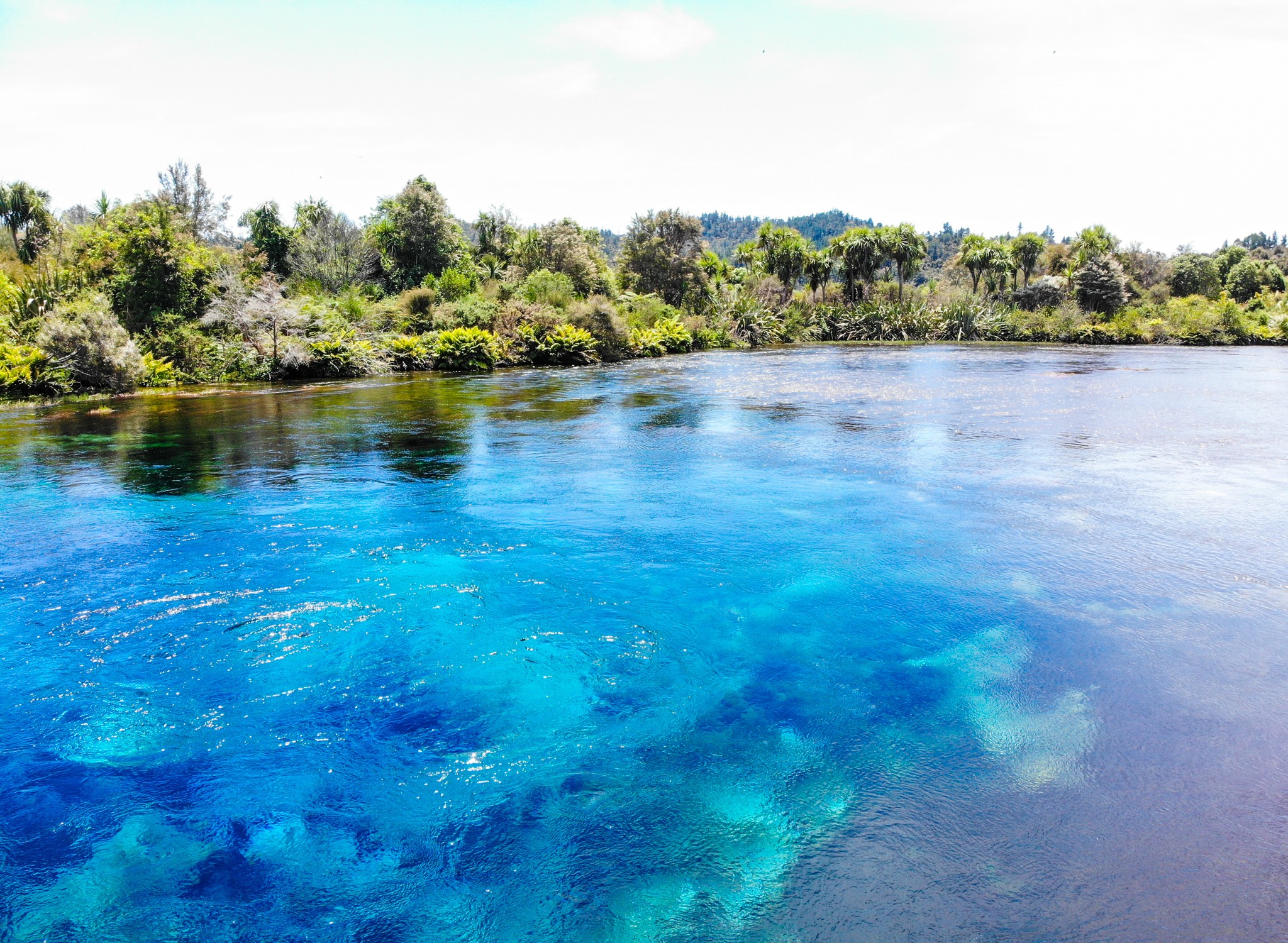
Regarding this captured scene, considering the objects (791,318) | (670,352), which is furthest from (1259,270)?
(670,352)

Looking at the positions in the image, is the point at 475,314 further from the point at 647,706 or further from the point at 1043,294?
the point at 1043,294

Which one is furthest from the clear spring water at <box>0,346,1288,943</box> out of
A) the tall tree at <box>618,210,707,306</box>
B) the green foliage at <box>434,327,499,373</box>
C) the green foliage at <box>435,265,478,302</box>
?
the tall tree at <box>618,210,707,306</box>

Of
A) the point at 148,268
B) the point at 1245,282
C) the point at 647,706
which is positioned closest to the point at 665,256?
the point at 148,268

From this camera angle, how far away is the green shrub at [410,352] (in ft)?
88.6

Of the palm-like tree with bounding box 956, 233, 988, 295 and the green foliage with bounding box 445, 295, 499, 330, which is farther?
the palm-like tree with bounding box 956, 233, 988, 295

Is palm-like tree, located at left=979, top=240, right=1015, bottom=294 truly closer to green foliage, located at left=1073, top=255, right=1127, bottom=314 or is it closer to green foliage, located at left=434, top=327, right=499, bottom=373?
green foliage, located at left=1073, top=255, right=1127, bottom=314

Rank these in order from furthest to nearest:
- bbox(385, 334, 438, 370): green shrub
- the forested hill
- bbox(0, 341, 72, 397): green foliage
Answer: the forested hill < bbox(385, 334, 438, 370): green shrub < bbox(0, 341, 72, 397): green foliage

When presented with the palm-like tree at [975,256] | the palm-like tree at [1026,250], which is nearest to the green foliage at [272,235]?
the palm-like tree at [975,256]

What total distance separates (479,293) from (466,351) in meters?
6.59

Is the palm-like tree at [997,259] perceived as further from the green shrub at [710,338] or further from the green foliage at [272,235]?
the green foliage at [272,235]

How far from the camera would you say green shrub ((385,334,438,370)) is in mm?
27000

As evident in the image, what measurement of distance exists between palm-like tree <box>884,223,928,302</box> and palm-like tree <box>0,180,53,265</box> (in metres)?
52.6

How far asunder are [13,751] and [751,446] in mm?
10315

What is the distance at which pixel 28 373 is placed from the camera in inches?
741
